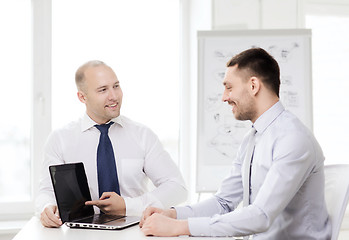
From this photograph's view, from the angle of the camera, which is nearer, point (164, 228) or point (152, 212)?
point (164, 228)


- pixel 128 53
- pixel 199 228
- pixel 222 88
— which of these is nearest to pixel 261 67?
pixel 199 228

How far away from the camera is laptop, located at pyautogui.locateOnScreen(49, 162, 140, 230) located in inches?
70.8

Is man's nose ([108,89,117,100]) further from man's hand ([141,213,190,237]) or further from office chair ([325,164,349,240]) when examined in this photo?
office chair ([325,164,349,240])

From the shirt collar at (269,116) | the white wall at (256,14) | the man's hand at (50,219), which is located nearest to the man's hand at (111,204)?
the man's hand at (50,219)

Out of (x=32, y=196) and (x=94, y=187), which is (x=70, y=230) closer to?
(x=94, y=187)

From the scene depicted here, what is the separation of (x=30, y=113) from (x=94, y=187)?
54.8 inches

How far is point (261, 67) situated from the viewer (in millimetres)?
1925

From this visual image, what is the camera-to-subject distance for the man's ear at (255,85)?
1.92 metres

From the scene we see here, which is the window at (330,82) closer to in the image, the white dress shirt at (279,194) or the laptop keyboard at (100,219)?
the white dress shirt at (279,194)

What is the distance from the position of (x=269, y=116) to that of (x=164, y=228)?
62cm

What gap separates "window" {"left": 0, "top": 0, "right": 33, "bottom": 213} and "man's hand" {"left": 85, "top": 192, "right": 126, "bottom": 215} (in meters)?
1.71

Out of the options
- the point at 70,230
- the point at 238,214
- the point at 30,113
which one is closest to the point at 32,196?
the point at 30,113

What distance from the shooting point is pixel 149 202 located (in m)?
2.24

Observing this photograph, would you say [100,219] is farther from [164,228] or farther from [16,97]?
[16,97]
